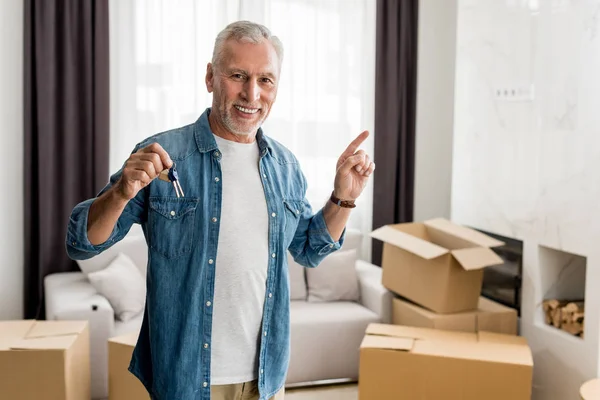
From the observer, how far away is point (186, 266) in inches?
60.4

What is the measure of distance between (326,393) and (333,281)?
65cm

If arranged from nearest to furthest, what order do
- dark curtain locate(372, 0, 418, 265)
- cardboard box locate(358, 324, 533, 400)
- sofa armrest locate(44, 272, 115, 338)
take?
cardboard box locate(358, 324, 533, 400) → sofa armrest locate(44, 272, 115, 338) → dark curtain locate(372, 0, 418, 265)

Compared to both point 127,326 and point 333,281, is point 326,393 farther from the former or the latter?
point 127,326

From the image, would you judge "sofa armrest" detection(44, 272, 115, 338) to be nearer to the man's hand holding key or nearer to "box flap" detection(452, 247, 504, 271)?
"box flap" detection(452, 247, 504, 271)

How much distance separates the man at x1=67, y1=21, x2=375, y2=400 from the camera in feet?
5.00

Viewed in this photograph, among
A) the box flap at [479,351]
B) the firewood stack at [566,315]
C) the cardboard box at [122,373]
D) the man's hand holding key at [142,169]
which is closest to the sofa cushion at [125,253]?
the cardboard box at [122,373]

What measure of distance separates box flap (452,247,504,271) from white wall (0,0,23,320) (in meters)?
2.32

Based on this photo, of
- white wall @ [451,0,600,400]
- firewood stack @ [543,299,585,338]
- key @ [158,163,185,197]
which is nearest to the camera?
key @ [158,163,185,197]

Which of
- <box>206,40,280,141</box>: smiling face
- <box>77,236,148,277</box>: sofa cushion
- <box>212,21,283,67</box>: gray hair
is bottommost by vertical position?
<box>77,236,148,277</box>: sofa cushion

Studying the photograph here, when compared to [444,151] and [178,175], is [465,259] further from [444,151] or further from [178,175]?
[178,175]

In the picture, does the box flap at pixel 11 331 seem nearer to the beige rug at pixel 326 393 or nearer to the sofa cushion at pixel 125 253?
the sofa cushion at pixel 125 253

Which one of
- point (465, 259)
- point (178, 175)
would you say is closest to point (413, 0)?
point (465, 259)

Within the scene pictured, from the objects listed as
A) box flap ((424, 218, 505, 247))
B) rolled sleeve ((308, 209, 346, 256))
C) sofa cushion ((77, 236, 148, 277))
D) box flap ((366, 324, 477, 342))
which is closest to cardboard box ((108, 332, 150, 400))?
sofa cushion ((77, 236, 148, 277))

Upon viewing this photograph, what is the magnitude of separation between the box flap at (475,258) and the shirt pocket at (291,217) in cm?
162
